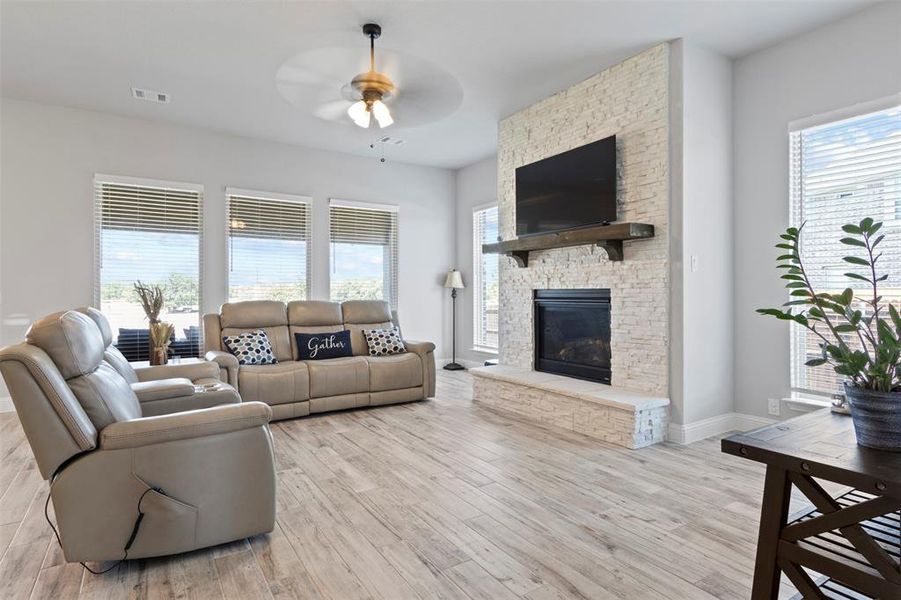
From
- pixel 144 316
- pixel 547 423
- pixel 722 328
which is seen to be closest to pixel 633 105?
pixel 722 328

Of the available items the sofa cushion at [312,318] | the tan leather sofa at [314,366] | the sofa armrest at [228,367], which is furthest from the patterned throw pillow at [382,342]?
the sofa armrest at [228,367]

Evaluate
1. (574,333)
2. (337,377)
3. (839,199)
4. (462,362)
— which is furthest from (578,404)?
(462,362)

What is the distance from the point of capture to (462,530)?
2285mm

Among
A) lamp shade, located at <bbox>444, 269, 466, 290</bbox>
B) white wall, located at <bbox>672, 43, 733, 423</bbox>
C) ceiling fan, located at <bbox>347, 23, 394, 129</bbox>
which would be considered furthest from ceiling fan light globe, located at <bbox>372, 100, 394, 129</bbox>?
lamp shade, located at <bbox>444, 269, 466, 290</bbox>

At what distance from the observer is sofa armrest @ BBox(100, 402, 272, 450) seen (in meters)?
1.89

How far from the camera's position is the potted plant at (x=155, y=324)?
4.30 metres

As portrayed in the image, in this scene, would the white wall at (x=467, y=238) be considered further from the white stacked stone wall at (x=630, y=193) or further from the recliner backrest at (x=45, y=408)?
the recliner backrest at (x=45, y=408)

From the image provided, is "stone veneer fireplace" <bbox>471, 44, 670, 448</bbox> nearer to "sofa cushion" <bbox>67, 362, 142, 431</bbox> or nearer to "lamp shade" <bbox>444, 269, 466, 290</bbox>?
"lamp shade" <bbox>444, 269, 466, 290</bbox>

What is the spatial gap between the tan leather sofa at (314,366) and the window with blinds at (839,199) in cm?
332

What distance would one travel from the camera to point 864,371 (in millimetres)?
1474

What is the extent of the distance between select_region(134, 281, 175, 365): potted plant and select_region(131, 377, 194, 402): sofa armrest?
163 cm

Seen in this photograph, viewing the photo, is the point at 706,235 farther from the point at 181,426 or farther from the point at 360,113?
the point at 181,426

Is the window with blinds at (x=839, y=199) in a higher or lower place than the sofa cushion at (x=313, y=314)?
higher

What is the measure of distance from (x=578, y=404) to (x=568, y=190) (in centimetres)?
183
